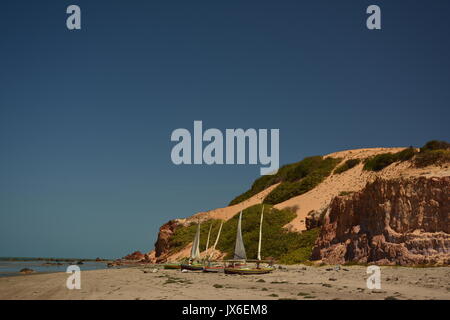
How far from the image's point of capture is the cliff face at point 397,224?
1223 inches

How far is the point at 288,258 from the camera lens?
50625 millimetres

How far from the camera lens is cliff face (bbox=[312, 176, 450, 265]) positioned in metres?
31.1

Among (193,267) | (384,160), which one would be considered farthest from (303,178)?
(193,267)

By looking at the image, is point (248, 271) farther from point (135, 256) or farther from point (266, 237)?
point (135, 256)

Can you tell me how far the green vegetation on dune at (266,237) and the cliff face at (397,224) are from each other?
1035 centimetres

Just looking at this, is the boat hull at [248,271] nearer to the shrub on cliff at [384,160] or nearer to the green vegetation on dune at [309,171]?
the green vegetation on dune at [309,171]

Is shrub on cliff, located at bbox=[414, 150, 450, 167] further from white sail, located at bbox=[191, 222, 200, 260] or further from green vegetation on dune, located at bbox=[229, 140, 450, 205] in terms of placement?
white sail, located at bbox=[191, 222, 200, 260]

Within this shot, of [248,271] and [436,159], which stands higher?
[436,159]

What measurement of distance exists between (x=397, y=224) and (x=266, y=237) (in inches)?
1145

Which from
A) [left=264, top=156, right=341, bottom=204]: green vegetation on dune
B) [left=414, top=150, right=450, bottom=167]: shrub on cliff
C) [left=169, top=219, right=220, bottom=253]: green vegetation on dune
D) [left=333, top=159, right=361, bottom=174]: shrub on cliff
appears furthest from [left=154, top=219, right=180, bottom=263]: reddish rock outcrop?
[left=414, top=150, right=450, bottom=167]: shrub on cliff

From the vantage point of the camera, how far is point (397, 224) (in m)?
33.5

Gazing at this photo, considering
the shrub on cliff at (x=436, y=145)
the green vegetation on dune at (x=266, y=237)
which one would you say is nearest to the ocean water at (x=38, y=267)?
the green vegetation on dune at (x=266, y=237)

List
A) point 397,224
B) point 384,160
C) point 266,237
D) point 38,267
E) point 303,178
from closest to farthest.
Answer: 1. point 397,224
2. point 266,237
3. point 384,160
4. point 38,267
5. point 303,178
